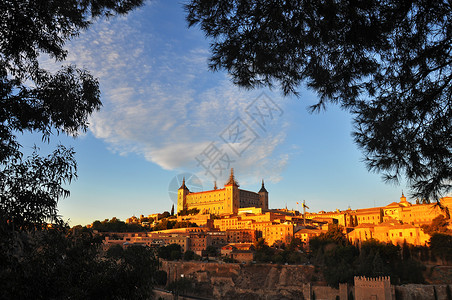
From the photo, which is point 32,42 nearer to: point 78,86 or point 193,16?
point 78,86

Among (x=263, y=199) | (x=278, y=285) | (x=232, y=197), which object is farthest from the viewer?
(x=263, y=199)

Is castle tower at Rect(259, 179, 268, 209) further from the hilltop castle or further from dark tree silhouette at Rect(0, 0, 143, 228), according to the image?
dark tree silhouette at Rect(0, 0, 143, 228)

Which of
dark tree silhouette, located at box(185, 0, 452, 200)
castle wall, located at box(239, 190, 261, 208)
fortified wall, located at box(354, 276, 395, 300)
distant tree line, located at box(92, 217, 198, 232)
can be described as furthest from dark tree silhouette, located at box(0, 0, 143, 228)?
castle wall, located at box(239, 190, 261, 208)

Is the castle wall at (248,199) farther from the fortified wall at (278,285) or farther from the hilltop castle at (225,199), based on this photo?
the fortified wall at (278,285)

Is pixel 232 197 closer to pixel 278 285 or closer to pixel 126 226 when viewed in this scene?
pixel 126 226

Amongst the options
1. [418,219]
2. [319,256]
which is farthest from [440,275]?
[418,219]

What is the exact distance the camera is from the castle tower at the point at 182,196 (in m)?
113

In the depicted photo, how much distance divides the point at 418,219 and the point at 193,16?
62.4 meters

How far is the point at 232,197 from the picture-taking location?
100750mm

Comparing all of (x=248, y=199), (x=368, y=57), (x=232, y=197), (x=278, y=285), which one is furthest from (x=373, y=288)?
(x=248, y=199)

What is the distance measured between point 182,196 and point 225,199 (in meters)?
17.8

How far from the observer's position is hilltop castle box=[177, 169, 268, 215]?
101306 mm

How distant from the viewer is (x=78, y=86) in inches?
273

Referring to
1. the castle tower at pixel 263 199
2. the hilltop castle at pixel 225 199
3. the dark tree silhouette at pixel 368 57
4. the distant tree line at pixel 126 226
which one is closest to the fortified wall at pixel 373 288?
the dark tree silhouette at pixel 368 57
